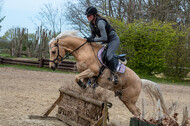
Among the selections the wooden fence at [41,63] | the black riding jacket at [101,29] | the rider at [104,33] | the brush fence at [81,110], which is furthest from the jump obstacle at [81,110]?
the wooden fence at [41,63]

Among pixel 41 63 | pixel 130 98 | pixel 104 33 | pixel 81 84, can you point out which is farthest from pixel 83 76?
pixel 41 63

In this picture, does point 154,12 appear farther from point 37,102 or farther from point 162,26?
point 37,102

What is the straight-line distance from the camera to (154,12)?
21.0 metres

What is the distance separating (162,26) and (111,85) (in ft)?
44.7

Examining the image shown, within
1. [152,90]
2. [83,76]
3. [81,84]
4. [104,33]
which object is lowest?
[152,90]

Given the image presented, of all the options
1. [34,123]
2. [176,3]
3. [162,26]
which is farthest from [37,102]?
[176,3]

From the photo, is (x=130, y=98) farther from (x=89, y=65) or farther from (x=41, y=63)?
(x=41, y=63)

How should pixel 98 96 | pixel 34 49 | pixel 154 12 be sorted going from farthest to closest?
pixel 34 49, pixel 154 12, pixel 98 96

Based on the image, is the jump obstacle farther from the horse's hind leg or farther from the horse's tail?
the horse's tail

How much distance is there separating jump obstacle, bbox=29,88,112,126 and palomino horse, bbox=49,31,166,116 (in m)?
0.37

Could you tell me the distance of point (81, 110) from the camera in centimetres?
389

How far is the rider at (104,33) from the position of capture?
3971 millimetres

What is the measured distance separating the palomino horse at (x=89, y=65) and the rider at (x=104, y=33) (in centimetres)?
18

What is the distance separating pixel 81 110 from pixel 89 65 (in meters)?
0.85
